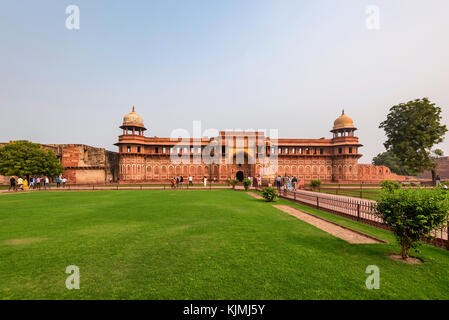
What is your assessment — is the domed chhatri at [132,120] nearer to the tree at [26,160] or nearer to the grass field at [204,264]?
the tree at [26,160]

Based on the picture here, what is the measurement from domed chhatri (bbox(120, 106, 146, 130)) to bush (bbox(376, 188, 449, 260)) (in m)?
39.0

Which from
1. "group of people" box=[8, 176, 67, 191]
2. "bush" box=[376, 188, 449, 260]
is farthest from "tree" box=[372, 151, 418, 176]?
"group of people" box=[8, 176, 67, 191]

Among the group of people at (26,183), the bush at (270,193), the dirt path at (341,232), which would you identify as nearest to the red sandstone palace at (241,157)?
the group of people at (26,183)

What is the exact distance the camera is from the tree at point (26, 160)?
81.8 ft

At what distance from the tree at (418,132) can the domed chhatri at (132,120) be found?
43722mm

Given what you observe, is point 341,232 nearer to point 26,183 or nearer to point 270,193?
point 270,193

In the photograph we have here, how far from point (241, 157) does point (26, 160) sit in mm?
30906

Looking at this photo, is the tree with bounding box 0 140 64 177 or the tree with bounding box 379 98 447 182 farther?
the tree with bounding box 379 98 447 182

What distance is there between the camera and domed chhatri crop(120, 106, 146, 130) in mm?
36406

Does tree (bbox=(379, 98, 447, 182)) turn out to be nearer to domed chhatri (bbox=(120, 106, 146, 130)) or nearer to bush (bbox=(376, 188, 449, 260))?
bush (bbox=(376, 188, 449, 260))
